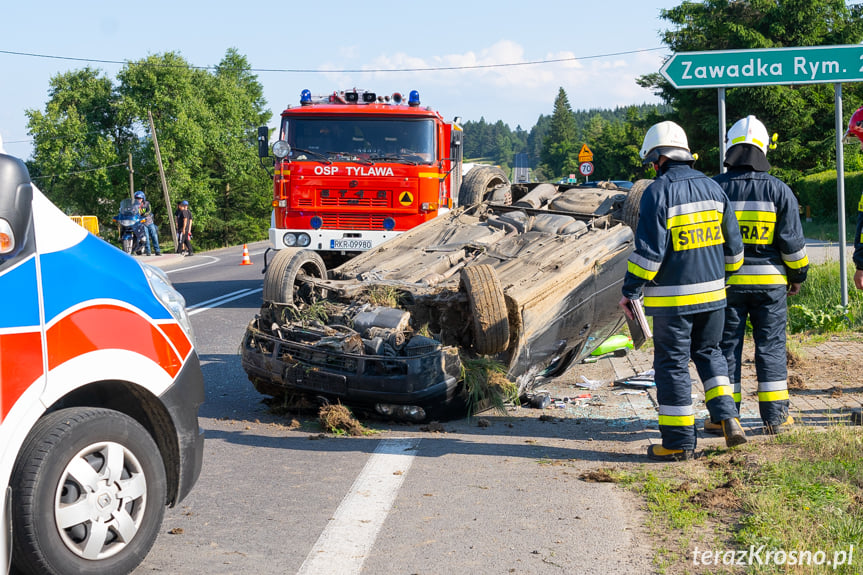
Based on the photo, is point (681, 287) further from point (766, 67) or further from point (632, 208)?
point (766, 67)

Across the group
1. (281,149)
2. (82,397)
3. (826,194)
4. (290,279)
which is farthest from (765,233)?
(826,194)

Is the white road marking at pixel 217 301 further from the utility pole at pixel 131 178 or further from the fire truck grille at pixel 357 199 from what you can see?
the utility pole at pixel 131 178

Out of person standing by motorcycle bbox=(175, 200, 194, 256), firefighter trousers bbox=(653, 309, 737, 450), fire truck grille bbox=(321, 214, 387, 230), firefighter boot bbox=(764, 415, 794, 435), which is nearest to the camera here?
firefighter trousers bbox=(653, 309, 737, 450)

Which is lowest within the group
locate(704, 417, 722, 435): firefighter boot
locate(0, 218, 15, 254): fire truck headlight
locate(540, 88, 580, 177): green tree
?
locate(704, 417, 722, 435): firefighter boot

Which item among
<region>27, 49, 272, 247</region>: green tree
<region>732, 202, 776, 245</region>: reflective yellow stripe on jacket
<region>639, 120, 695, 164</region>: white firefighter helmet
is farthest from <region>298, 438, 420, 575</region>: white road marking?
<region>27, 49, 272, 247</region>: green tree

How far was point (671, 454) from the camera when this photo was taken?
16.4 feet

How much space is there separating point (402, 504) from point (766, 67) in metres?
6.28

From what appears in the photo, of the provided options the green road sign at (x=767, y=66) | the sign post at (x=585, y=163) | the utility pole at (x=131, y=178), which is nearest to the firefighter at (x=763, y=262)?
the green road sign at (x=767, y=66)

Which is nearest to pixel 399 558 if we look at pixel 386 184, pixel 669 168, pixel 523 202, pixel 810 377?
pixel 669 168

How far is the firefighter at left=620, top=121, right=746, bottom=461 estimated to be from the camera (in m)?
5.02

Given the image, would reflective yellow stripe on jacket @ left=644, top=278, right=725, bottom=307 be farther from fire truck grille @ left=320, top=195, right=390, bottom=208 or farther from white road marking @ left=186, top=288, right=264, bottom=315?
white road marking @ left=186, top=288, right=264, bottom=315

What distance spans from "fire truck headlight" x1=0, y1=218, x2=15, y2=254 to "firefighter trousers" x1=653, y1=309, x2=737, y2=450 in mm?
3453

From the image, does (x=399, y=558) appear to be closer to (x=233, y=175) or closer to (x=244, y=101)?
(x=233, y=175)

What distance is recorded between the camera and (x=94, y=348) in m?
3.12
